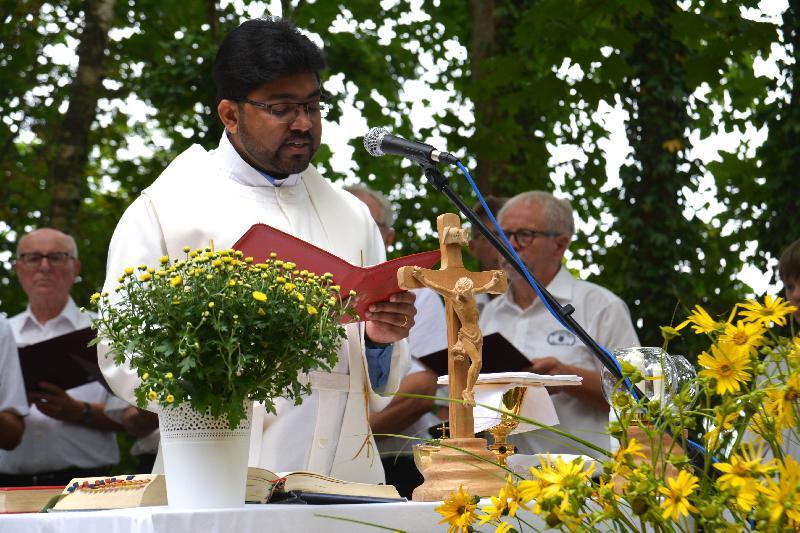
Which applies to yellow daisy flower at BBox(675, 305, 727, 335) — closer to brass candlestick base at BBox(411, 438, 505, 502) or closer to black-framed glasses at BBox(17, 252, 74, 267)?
brass candlestick base at BBox(411, 438, 505, 502)

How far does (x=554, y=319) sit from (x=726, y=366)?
398cm

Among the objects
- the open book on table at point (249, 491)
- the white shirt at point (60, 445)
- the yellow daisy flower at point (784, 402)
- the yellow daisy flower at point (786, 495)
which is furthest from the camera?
the white shirt at point (60, 445)

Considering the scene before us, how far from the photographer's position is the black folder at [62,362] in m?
5.61

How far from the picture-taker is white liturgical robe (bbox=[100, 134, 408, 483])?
3.68m

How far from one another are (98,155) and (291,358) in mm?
13797

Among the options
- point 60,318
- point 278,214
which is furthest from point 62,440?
point 278,214

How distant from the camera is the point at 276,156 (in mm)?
3918

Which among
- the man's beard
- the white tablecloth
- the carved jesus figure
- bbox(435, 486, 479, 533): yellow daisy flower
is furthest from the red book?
the man's beard

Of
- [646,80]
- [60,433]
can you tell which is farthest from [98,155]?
[60,433]

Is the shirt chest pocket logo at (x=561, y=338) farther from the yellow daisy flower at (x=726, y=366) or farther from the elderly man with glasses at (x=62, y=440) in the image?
the yellow daisy flower at (x=726, y=366)

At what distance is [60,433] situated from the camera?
6.32 m

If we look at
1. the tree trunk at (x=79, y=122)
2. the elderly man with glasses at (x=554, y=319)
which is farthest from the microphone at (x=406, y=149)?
the tree trunk at (x=79, y=122)

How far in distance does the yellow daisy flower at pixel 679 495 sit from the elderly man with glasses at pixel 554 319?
3.40 meters

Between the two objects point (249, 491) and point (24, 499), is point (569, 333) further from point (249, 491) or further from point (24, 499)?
point (24, 499)
